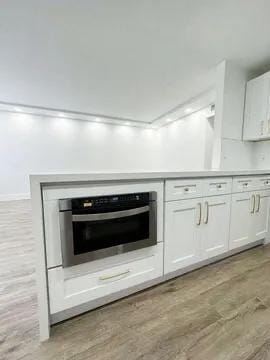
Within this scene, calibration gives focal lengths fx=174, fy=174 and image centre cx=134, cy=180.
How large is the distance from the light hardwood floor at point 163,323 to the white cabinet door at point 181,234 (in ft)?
0.65

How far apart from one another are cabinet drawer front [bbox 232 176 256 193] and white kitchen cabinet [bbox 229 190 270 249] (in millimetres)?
55

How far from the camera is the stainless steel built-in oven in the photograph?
3.16ft

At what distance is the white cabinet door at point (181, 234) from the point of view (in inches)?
53.9

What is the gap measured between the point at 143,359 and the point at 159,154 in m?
5.70

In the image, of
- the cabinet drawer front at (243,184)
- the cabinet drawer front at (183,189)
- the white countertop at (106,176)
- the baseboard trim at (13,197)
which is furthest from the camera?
the baseboard trim at (13,197)

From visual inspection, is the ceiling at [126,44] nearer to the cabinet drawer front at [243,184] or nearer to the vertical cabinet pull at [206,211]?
the cabinet drawer front at [243,184]

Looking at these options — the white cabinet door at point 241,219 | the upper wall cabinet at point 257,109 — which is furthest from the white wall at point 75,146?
the white cabinet door at point 241,219

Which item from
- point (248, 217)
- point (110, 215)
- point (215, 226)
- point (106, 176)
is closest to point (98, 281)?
point (110, 215)

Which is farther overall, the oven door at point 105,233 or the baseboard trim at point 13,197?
the baseboard trim at point 13,197

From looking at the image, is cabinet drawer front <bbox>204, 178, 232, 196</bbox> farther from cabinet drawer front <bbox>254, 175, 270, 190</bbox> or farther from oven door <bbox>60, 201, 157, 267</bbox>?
oven door <bbox>60, 201, 157, 267</bbox>

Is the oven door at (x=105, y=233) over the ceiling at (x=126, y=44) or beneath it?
beneath

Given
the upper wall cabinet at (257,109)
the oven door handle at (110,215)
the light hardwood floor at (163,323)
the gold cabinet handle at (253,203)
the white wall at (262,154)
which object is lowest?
the light hardwood floor at (163,323)

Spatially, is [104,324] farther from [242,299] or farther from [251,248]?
[251,248]

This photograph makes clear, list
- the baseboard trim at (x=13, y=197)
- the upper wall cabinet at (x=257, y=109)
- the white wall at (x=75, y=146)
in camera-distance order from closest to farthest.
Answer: the upper wall cabinet at (x=257, y=109) < the white wall at (x=75, y=146) < the baseboard trim at (x=13, y=197)
